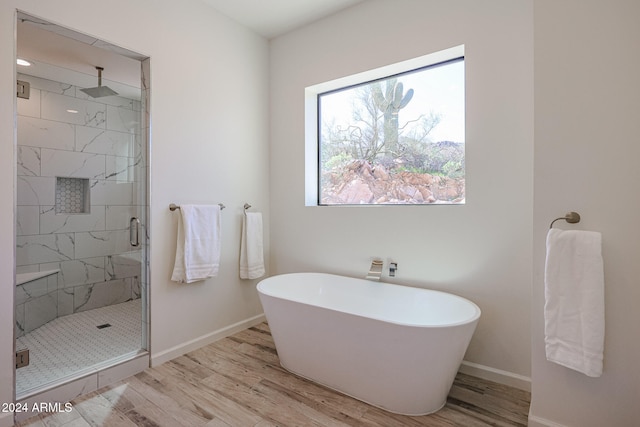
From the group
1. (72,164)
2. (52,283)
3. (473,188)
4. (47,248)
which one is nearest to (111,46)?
(72,164)

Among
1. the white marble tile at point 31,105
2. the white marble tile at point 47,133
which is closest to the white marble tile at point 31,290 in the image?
the white marble tile at point 47,133

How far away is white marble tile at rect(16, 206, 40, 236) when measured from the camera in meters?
2.06

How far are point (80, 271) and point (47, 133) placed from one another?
127 cm

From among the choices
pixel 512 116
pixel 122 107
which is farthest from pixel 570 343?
pixel 122 107

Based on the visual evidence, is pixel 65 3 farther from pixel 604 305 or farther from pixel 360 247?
pixel 604 305

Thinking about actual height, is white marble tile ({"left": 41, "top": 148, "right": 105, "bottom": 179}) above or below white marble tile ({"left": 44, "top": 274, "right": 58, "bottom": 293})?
above

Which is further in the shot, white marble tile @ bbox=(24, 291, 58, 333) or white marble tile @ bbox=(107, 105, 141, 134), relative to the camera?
white marble tile @ bbox=(107, 105, 141, 134)

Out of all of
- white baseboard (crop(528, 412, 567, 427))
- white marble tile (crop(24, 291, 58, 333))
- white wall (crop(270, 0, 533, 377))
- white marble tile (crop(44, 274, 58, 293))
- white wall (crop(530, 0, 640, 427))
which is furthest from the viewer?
white marble tile (crop(44, 274, 58, 293))

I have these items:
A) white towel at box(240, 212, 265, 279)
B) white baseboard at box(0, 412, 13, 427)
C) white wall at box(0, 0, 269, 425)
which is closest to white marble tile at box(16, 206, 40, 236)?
white wall at box(0, 0, 269, 425)

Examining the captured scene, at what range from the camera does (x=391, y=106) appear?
2744mm

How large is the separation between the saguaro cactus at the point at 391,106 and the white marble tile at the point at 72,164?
2684mm

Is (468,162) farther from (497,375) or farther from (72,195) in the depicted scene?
(72,195)

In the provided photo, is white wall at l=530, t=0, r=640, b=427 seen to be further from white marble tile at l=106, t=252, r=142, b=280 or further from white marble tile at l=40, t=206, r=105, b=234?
white marble tile at l=40, t=206, r=105, b=234

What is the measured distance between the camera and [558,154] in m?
1.51
